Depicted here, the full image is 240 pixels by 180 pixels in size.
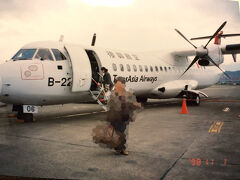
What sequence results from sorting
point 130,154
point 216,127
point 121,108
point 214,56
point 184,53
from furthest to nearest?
1. point 184,53
2. point 214,56
3. point 216,127
4. point 130,154
5. point 121,108

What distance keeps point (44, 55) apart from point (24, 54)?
0.67m

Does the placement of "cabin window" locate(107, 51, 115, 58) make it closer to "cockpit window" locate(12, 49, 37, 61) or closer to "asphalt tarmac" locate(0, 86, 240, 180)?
"cockpit window" locate(12, 49, 37, 61)

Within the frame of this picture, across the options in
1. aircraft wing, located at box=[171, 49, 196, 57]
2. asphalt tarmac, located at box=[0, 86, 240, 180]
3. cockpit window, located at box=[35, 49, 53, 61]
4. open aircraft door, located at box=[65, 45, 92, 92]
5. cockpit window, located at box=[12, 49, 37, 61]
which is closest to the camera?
asphalt tarmac, located at box=[0, 86, 240, 180]

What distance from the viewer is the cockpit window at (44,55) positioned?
8.70m

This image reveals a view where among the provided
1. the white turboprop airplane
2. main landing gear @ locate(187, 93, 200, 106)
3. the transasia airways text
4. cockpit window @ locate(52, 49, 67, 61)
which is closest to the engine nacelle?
main landing gear @ locate(187, 93, 200, 106)

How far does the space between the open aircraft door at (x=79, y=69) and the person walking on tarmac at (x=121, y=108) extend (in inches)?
169

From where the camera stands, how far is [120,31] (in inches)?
337

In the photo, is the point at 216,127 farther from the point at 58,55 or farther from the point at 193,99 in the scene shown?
the point at 193,99

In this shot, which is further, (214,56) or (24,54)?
(214,56)

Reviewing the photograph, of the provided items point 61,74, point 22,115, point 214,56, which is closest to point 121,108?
point 61,74

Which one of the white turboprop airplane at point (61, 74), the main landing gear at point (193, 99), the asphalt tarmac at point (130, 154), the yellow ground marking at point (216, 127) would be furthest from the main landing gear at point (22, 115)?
the main landing gear at point (193, 99)

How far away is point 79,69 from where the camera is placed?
30.0ft

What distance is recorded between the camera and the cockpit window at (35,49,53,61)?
28.5ft

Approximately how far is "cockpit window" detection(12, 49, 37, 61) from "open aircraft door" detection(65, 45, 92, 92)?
49.2 inches
